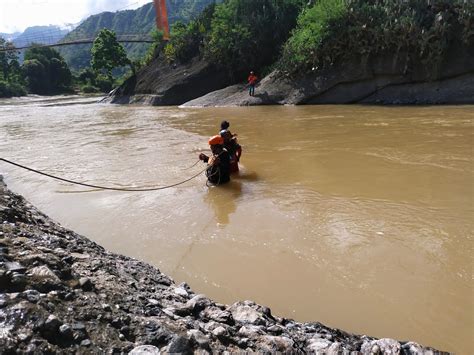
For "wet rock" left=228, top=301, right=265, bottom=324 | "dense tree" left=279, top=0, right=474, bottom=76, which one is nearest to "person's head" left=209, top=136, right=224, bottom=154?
"wet rock" left=228, top=301, right=265, bottom=324

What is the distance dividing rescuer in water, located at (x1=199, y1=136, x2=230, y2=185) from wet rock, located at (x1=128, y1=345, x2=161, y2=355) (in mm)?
5534

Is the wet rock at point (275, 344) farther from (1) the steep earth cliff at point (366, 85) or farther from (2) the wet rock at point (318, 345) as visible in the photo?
(1) the steep earth cliff at point (366, 85)

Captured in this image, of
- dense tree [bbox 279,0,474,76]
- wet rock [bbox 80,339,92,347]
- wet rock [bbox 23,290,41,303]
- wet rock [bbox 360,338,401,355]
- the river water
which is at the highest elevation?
dense tree [bbox 279,0,474,76]

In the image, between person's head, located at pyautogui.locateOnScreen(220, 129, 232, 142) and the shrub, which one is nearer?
person's head, located at pyautogui.locateOnScreen(220, 129, 232, 142)

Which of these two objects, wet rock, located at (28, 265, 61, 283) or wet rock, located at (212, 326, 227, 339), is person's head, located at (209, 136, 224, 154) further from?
wet rock, located at (212, 326, 227, 339)

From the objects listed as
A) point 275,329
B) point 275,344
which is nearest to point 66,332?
point 275,344

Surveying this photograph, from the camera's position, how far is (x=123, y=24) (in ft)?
527

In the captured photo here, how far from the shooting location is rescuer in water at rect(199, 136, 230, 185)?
7.75 metres

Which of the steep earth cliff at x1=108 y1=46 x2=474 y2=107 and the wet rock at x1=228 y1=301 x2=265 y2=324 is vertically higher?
the steep earth cliff at x1=108 y1=46 x2=474 y2=107

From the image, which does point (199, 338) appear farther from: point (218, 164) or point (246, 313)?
point (218, 164)

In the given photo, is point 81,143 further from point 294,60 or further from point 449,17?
point 449,17

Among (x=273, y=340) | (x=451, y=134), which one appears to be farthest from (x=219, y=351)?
(x=451, y=134)

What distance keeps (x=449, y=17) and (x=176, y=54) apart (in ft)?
58.0

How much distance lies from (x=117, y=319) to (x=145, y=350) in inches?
13.6
